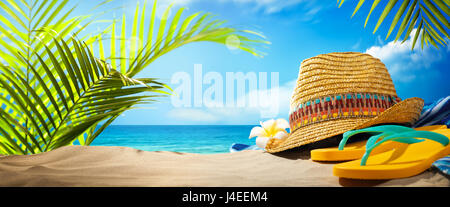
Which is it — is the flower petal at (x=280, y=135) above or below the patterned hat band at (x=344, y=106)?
below

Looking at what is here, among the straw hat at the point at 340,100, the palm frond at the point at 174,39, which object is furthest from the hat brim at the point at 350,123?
the palm frond at the point at 174,39

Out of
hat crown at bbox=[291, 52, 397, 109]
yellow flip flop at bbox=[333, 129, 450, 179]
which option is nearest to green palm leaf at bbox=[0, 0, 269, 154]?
hat crown at bbox=[291, 52, 397, 109]

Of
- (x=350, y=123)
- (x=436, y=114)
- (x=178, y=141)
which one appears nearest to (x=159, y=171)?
(x=350, y=123)

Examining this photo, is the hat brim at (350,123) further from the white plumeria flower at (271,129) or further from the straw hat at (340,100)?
the white plumeria flower at (271,129)

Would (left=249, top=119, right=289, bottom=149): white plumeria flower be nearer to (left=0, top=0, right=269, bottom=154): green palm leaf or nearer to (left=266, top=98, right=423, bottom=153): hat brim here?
(left=266, top=98, right=423, bottom=153): hat brim

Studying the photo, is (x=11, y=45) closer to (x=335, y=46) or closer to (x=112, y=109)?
(x=112, y=109)

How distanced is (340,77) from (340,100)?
0.12 m

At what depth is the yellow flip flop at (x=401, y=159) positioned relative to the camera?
592 millimetres

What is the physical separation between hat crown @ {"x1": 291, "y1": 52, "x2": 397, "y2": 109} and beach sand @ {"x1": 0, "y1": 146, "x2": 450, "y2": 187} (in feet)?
0.90

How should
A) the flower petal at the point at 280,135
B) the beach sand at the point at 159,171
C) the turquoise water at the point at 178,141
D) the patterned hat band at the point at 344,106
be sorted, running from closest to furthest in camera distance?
1. the beach sand at the point at 159,171
2. the patterned hat band at the point at 344,106
3. the flower petal at the point at 280,135
4. the turquoise water at the point at 178,141

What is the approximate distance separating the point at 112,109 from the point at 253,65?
371 inches

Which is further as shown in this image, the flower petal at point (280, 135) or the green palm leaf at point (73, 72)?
the flower petal at point (280, 135)

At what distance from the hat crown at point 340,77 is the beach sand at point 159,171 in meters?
0.27

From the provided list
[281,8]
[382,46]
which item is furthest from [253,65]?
[382,46]
